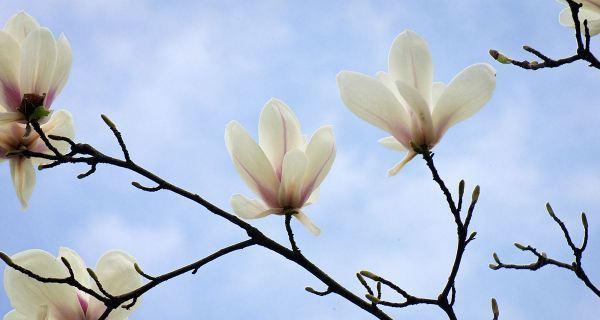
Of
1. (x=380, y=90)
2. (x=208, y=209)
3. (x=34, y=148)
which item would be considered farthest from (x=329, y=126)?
(x=34, y=148)

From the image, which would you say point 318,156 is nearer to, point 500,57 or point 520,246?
point 500,57

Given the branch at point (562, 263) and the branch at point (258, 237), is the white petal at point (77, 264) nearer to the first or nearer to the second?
the branch at point (258, 237)

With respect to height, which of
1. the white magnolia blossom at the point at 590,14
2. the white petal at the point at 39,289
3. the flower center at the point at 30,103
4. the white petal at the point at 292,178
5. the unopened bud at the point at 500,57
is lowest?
the white petal at the point at 39,289

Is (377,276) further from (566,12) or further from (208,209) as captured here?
(566,12)

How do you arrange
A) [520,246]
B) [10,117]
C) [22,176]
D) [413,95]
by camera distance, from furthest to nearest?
[520,246] < [22,176] < [10,117] < [413,95]

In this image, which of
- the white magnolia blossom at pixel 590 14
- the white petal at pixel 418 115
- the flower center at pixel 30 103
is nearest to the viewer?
the white petal at pixel 418 115

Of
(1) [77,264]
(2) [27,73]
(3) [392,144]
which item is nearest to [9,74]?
(2) [27,73]

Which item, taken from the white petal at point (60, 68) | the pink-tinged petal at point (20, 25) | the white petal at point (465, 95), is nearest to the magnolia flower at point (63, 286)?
the white petal at point (60, 68)
